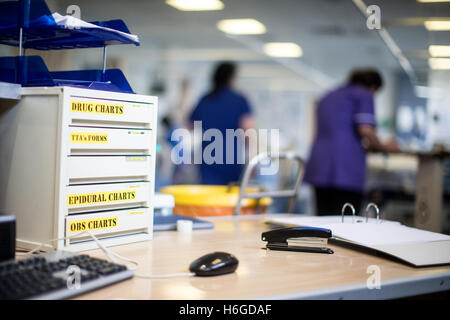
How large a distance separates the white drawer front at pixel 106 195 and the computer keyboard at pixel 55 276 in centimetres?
14

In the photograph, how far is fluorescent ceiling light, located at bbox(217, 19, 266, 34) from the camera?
611 cm

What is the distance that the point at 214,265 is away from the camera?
0.71m

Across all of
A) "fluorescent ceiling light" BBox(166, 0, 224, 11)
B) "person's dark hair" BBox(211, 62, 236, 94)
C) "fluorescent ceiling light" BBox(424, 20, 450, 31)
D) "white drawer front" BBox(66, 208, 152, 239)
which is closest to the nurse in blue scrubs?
"person's dark hair" BBox(211, 62, 236, 94)

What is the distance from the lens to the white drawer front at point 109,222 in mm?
825

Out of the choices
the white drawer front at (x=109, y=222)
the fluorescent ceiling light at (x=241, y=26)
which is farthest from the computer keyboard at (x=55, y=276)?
the fluorescent ceiling light at (x=241, y=26)

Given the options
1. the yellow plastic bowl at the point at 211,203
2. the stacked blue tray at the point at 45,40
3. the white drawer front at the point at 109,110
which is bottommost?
the yellow plastic bowl at the point at 211,203

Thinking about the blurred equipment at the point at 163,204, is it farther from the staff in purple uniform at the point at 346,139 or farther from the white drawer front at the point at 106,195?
the staff in purple uniform at the point at 346,139

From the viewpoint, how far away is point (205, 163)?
115 inches

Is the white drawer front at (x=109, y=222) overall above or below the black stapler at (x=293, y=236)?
above

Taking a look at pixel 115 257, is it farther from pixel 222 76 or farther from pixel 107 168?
pixel 222 76

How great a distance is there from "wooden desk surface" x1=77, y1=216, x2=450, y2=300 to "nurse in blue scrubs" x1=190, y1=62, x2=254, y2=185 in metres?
1.88

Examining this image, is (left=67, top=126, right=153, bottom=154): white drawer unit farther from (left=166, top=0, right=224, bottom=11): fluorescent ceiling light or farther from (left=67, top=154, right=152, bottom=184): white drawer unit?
(left=166, top=0, right=224, bottom=11): fluorescent ceiling light

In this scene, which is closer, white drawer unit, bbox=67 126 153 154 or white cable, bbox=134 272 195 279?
white cable, bbox=134 272 195 279
